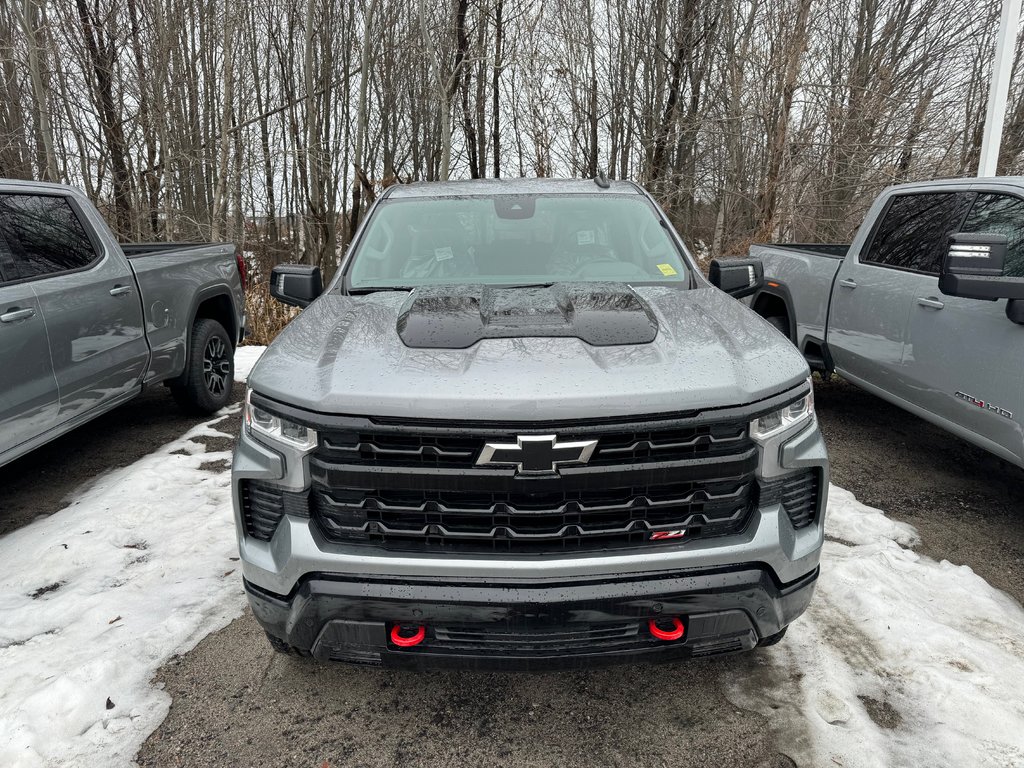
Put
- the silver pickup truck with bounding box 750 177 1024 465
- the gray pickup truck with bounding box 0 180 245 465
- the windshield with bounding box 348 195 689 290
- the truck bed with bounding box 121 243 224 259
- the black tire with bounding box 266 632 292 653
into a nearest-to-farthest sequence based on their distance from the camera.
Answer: the black tire with bounding box 266 632 292 653
the windshield with bounding box 348 195 689 290
the silver pickup truck with bounding box 750 177 1024 465
the gray pickup truck with bounding box 0 180 245 465
the truck bed with bounding box 121 243 224 259

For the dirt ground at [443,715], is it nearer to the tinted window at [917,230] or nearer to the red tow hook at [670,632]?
the red tow hook at [670,632]

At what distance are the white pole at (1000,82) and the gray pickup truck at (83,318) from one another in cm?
824

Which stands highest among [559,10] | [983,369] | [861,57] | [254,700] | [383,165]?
[559,10]

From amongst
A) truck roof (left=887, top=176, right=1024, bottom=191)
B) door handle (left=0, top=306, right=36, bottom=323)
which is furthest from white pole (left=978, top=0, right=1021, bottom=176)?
door handle (left=0, top=306, right=36, bottom=323)

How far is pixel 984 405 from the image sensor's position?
362 centimetres

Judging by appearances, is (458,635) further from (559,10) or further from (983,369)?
(559,10)

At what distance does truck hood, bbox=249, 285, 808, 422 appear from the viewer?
1963 millimetres

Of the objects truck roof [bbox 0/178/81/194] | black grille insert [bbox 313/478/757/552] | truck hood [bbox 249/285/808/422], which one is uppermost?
truck roof [bbox 0/178/81/194]

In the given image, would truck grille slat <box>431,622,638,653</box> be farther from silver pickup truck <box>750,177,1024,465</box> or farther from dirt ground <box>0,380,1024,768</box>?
silver pickup truck <box>750,177,1024,465</box>

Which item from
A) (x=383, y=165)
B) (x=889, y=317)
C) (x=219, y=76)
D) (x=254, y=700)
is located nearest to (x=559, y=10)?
(x=383, y=165)

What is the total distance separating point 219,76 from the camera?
631 inches

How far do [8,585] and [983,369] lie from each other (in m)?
5.01

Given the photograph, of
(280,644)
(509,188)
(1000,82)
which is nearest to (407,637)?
(280,644)

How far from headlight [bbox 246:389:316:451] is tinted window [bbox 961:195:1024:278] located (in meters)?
3.61
